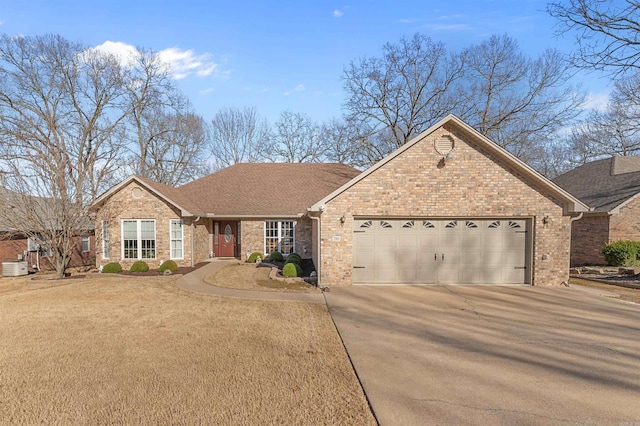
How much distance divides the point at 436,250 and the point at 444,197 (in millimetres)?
1887

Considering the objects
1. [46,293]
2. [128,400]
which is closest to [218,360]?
[128,400]

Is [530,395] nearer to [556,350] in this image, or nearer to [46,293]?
[556,350]

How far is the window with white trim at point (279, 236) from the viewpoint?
58.6ft

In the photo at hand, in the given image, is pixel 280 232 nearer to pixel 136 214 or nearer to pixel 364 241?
pixel 136 214

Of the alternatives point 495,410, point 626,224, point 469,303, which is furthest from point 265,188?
point 626,224

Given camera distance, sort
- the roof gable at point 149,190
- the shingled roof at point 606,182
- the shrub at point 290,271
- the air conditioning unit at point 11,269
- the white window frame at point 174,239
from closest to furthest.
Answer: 1. the shrub at point 290,271
2. the roof gable at point 149,190
3. the air conditioning unit at point 11,269
4. the white window frame at point 174,239
5. the shingled roof at point 606,182

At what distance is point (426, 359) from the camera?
17.2 ft

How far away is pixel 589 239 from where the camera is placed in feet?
57.9

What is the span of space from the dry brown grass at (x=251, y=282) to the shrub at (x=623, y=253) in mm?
15939

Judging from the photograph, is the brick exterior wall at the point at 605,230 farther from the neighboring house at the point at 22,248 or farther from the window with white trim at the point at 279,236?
the neighboring house at the point at 22,248

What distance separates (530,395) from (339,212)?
290 inches

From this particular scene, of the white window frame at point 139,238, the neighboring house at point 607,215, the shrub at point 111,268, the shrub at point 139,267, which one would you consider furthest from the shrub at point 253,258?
the neighboring house at point 607,215

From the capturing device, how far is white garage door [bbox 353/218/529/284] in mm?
11039

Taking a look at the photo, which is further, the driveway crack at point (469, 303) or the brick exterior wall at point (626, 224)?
the brick exterior wall at point (626, 224)
